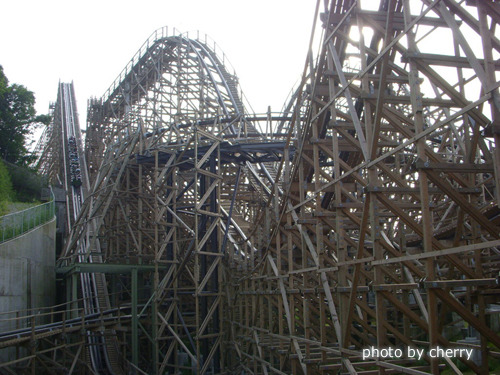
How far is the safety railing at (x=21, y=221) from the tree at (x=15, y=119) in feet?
36.7

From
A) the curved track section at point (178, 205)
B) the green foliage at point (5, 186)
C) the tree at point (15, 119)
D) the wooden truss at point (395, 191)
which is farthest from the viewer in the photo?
the tree at point (15, 119)

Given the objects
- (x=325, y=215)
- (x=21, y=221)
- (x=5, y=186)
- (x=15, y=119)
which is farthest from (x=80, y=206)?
(x=325, y=215)

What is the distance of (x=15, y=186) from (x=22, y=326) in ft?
43.3

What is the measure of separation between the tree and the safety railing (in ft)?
36.7

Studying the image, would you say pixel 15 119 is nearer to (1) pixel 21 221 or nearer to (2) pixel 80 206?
(2) pixel 80 206

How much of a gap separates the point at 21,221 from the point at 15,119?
13.8 meters

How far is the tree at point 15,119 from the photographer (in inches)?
1138

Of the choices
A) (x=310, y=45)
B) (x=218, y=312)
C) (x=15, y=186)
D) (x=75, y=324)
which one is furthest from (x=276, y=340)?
(x=15, y=186)

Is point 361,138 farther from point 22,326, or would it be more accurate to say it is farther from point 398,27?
point 22,326

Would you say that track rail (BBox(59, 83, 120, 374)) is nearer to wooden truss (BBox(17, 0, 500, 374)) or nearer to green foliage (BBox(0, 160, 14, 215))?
wooden truss (BBox(17, 0, 500, 374))

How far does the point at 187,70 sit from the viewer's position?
1027 inches

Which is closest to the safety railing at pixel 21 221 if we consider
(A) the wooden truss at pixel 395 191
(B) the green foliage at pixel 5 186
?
(B) the green foliage at pixel 5 186

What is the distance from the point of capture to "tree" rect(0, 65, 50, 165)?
28.9m

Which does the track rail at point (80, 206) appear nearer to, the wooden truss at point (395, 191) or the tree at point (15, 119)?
the tree at point (15, 119)
